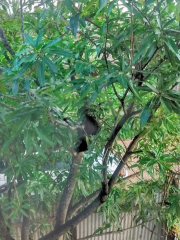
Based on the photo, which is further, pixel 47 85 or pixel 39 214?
pixel 39 214

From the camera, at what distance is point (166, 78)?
571 mm

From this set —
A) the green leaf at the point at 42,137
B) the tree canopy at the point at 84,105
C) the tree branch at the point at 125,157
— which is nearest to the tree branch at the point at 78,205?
the tree canopy at the point at 84,105

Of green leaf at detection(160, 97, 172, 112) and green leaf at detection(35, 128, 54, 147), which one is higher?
green leaf at detection(160, 97, 172, 112)

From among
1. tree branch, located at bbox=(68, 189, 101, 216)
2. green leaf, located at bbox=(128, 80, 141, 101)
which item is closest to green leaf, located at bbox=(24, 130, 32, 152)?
green leaf, located at bbox=(128, 80, 141, 101)

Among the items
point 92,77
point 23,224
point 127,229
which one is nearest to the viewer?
point 92,77

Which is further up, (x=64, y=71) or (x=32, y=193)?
(x=64, y=71)

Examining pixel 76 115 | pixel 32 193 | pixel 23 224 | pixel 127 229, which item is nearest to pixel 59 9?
pixel 76 115

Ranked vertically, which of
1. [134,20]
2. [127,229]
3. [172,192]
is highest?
[134,20]

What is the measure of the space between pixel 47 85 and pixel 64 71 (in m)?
0.09

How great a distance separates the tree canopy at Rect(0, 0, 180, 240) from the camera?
0.53m

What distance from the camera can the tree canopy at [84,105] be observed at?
0.53m

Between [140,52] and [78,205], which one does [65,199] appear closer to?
[78,205]

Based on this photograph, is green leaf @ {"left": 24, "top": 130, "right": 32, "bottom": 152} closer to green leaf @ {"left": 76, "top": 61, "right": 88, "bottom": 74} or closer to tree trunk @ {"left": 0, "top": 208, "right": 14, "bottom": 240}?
green leaf @ {"left": 76, "top": 61, "right": 88, "bottom": 74}

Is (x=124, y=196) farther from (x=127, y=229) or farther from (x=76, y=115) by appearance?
(x=76, y=115)
